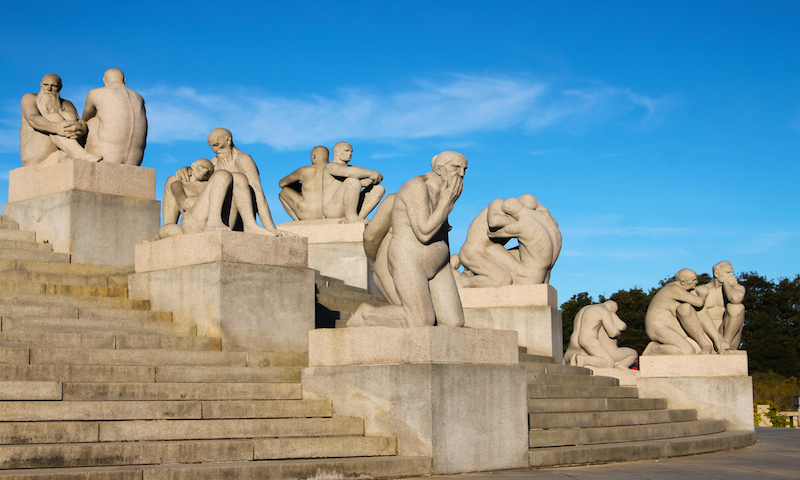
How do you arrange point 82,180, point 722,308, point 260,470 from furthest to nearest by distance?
point 722,308 → point 82,180 → point 260,470

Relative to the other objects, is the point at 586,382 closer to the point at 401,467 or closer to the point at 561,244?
the point at 561,244

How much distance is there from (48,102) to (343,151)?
5709mm

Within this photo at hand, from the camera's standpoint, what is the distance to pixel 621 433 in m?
11.1

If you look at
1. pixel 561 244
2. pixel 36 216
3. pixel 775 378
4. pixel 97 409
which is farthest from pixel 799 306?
pixel 97 409

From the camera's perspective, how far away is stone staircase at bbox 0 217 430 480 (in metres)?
7.08

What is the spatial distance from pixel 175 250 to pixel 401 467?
4.34m

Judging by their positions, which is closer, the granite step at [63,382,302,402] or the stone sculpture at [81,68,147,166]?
the granite step at [63,382,302,402]

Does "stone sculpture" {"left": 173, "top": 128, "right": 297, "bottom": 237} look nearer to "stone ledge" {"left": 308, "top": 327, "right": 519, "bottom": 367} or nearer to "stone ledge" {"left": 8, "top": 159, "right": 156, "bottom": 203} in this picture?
"stone ledge" {"left": 8, "top": 159, "right": 156, "bottom": 203}

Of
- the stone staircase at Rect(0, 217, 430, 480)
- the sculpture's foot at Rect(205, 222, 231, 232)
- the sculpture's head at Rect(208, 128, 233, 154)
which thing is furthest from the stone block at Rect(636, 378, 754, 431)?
the sculpture's head at Rect(208, 128, 233, 154)

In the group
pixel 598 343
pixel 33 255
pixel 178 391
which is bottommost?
pixel 178 391

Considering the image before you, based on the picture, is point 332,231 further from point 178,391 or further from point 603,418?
point 178,391

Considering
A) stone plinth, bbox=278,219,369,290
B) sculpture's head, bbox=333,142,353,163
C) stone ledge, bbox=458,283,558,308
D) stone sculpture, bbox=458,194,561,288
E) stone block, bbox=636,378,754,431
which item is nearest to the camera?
stone block, bbox=636,378,754,431

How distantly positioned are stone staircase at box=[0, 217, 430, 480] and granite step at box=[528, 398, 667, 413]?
2836 millimetres

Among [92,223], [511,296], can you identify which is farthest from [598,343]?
[92,223]
